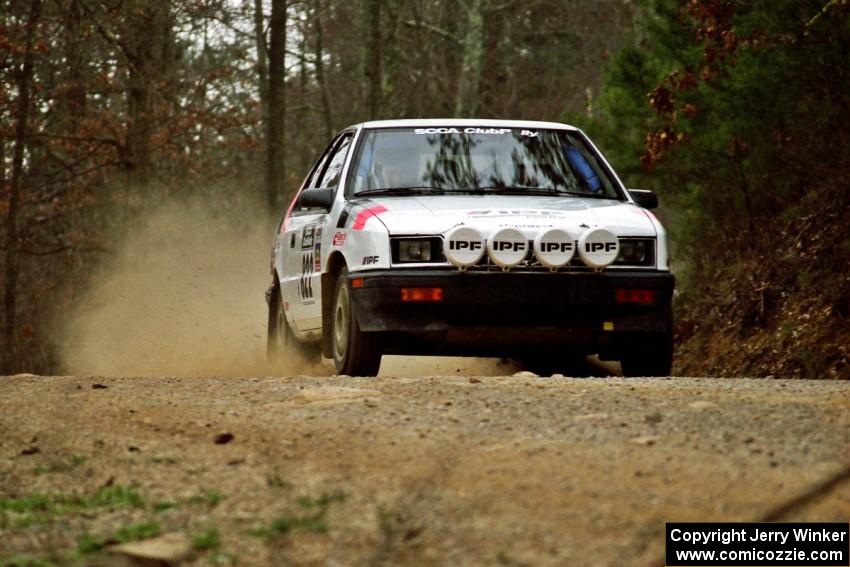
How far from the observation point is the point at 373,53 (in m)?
29.4

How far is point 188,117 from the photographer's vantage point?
98.0 ft

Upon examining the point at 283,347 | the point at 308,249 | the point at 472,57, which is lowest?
the point at 283,347

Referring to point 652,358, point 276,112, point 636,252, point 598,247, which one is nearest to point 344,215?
point 598,247

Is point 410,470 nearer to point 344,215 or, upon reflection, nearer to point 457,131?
point 344,215

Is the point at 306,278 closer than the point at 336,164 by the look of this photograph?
Yes

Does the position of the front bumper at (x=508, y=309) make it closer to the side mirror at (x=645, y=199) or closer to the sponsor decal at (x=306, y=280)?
the side mirror at (x=645, y=199)

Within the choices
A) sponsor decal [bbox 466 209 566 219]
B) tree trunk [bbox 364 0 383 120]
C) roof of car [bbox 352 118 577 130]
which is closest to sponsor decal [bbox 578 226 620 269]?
A: sponsor decal [bbox 466 209 566 219]

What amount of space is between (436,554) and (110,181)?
2660 centimetres

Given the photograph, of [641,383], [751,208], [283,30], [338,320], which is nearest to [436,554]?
[641,383]

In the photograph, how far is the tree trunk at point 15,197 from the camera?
24031mm

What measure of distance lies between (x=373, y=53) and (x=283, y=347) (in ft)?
58.6

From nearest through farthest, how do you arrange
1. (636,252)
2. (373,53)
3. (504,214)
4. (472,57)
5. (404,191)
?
1. (504,214)
2. (636,252)
3. (404,191)
4. (373,53)
5. (472,57)

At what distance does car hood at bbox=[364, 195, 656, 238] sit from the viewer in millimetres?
9156

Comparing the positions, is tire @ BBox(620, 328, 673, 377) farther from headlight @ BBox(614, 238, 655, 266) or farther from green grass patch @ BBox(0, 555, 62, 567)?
green grass patch @ BBox(0, 555, 62, 567)
